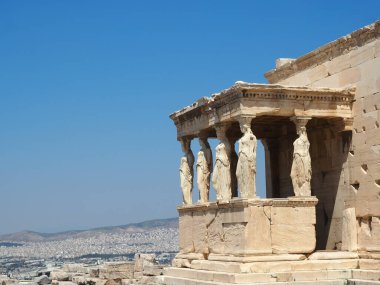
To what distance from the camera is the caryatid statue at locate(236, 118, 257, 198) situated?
15586 millimetres

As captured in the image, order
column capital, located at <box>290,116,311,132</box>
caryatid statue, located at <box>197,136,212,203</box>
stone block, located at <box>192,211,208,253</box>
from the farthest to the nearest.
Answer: caryatid statue, located at <box>197,136,212,203</box>, stone block, located at <box>192,211,208,253</box>, column capital, located at <box>290,116,311,132</box>

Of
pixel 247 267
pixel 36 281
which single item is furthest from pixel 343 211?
pixel 36 281

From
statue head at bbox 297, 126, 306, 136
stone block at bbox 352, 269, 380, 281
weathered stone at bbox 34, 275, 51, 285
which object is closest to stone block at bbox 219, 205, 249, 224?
statue head at bbox 297, 126, 306, 136

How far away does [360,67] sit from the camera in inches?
635

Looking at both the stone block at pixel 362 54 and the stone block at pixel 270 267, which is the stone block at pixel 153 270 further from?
the stone block at pixel 362 54

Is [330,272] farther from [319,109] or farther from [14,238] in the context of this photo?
[14,238]

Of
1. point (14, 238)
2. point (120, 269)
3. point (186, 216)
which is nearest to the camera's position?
point (186, 216)

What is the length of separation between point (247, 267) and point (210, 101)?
373 cm

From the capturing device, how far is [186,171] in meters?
18.9

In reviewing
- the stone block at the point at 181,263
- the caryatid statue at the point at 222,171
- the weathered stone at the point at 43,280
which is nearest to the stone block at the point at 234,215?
the caryatid statue at the point at 222,171

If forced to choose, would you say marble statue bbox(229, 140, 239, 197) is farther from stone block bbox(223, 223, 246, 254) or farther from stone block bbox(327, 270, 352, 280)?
stone block bbox(327, 270, 352, 280)

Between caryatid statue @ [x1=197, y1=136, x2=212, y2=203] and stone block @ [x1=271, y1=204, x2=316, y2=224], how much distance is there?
104 inches

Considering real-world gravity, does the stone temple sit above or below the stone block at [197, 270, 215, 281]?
above

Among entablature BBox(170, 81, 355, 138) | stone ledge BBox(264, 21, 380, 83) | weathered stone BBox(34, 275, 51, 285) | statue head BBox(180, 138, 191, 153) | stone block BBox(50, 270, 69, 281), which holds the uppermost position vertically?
stone ledge BBox(264, 21, 380, 83)
